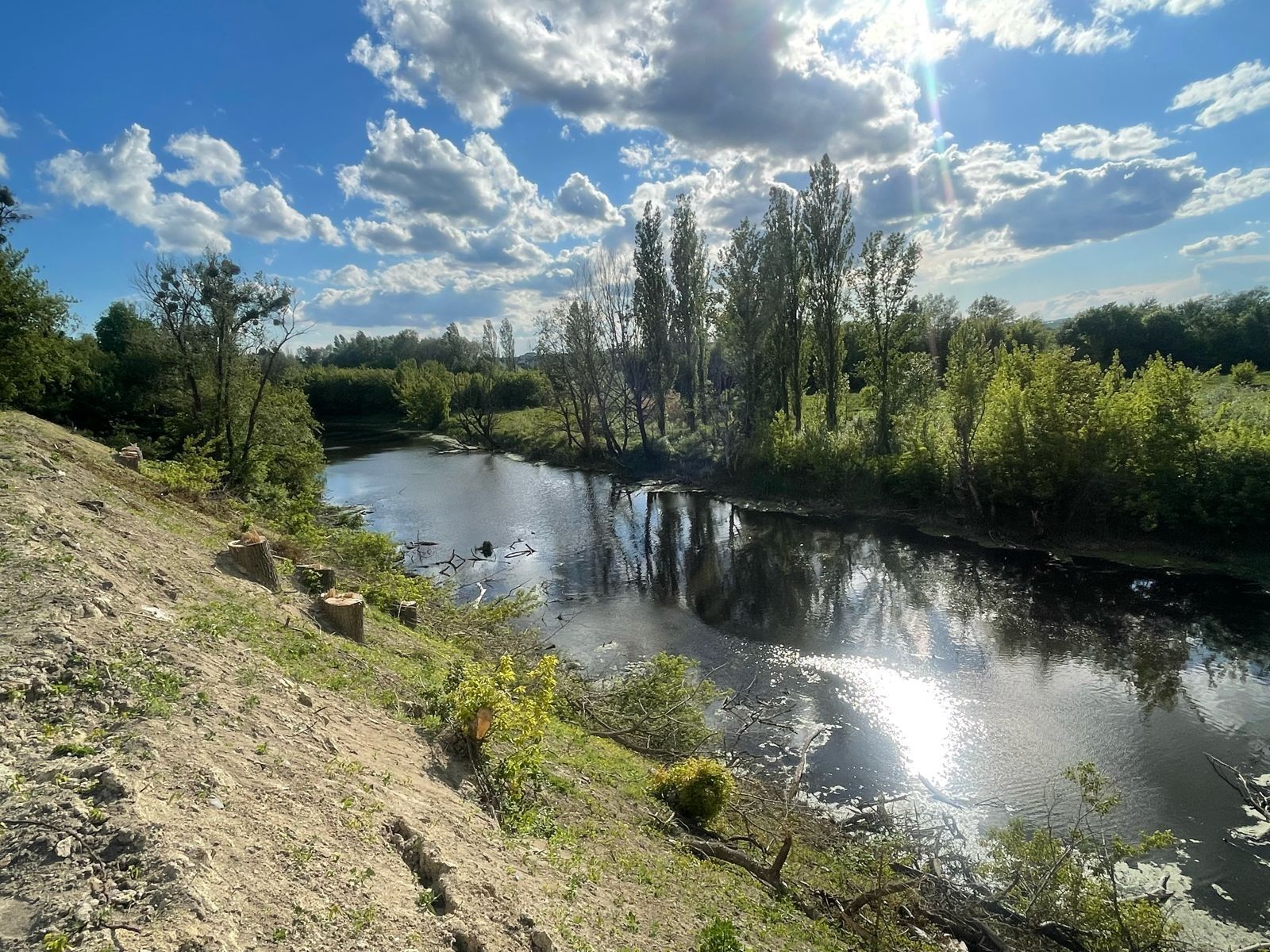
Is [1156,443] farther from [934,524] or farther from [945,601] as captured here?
[945,601]

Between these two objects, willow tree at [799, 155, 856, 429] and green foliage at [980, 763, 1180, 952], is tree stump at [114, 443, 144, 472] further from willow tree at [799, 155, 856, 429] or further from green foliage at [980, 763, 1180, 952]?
willow tree at [799, 155, 856, 429]

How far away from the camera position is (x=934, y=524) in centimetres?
2533

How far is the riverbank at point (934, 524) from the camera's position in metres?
18.9

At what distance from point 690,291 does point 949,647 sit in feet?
111

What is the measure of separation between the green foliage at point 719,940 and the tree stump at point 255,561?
27.3 ft

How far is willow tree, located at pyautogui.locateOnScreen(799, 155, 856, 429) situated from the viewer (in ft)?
114

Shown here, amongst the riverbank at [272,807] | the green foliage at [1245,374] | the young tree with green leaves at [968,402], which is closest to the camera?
the riverbank at [272,807]

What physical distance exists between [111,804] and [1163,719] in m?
16.0

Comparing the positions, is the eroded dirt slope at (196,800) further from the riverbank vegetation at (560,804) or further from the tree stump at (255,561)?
the tree stump at (255,561)

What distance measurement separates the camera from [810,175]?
3459cm

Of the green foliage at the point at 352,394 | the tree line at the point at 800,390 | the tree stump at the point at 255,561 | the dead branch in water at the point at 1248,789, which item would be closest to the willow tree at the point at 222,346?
the tree line at the point at 800,390

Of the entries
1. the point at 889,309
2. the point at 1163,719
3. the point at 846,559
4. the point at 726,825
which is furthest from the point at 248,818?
the point at 889,309

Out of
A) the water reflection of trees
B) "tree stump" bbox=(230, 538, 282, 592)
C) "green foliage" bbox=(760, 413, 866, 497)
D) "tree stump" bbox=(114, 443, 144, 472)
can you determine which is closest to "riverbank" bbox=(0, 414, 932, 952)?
"tree stump" bbox=(230, 538, 282, 592)

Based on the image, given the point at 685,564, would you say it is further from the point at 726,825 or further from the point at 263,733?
the point at 263,733
